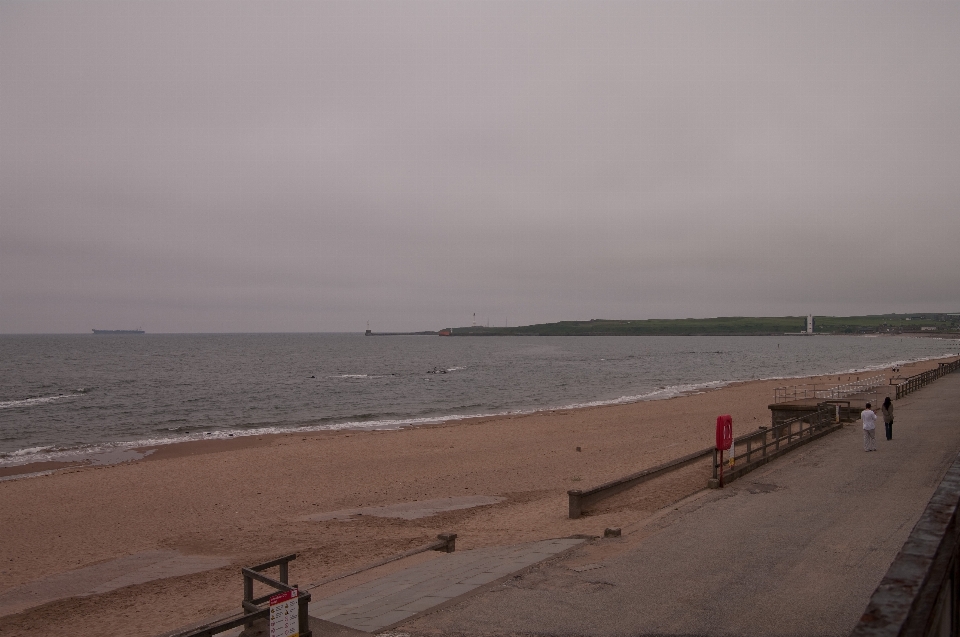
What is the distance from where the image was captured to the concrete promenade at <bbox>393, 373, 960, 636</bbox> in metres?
7.11

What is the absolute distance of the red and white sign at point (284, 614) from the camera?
20.9ft

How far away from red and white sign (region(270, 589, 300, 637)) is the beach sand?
4.55 meters

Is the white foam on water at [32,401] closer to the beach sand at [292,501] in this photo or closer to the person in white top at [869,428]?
the beach sand at [292,501]

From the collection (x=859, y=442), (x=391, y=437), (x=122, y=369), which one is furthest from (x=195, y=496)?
(x=122, y=369)

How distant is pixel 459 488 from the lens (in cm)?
2031

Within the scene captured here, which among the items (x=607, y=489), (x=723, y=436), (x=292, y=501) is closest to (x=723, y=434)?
(x=723, y=436)

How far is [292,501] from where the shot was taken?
19.3 metres

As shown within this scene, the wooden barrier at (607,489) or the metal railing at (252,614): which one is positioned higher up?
the metal railing at (252,614)

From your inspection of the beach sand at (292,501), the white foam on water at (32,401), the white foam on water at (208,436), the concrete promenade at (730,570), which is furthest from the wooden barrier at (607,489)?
the white foam on water at (32,401)

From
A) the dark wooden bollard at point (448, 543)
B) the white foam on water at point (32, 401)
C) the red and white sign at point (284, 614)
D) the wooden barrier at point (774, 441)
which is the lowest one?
the white foam on water at point (32, 401)

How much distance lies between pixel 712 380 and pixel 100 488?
210 feet

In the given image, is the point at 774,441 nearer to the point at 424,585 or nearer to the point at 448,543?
the point at 448,543

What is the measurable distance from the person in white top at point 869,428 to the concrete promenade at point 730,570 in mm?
2578

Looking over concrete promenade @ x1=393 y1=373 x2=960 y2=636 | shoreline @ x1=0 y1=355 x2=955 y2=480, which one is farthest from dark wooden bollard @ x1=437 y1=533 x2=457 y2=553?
shoreline @ x1=0 y1=355 x2=955 y2=480
